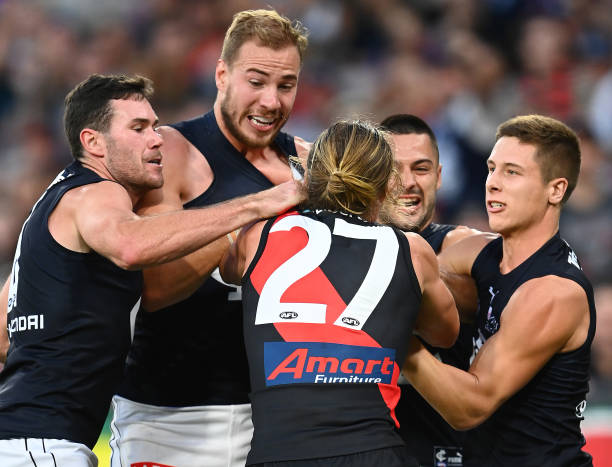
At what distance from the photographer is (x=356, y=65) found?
35.3 feet

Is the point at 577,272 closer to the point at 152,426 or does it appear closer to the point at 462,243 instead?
the point at 462,243

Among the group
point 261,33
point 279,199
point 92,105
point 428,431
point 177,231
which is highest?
point 261,33

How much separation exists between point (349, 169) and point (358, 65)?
7.58 meters

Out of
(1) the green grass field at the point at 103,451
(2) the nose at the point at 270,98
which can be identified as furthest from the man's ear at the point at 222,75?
(1) the green grass field at the point at 103,451

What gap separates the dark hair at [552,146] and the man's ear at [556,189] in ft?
0.07

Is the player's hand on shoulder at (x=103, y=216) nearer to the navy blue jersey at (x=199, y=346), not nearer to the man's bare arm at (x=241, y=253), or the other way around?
the man's bare arm at (x=241, y=253)

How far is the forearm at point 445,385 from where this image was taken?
3.64m

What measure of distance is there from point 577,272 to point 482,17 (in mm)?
7274

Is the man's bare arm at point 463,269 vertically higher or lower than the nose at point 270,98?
lower

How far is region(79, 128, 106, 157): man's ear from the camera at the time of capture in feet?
13.0

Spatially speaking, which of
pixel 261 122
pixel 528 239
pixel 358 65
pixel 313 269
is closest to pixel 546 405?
pixel 528 239

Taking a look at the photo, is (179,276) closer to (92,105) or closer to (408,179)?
(92,105)

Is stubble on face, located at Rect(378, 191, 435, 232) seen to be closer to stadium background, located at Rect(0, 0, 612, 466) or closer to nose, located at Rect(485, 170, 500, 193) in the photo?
nose, located at Rect(485, 170, 500, 193)

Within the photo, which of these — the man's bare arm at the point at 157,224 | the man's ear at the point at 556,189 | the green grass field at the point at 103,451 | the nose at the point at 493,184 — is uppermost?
the nose at the point at 493,184
